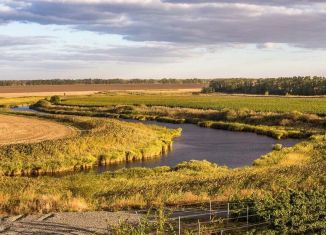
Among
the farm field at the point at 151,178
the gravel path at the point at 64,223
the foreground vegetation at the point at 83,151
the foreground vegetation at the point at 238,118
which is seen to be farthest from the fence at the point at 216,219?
the foreground vegetation at the point at 238,118

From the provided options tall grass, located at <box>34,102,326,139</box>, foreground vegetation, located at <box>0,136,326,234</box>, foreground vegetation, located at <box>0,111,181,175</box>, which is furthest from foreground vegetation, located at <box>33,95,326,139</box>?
foreground vegetation, located at <box>0,136,326,234</box>

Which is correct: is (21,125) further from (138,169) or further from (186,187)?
(186,187)

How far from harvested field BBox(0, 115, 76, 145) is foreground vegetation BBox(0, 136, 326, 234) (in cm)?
1912

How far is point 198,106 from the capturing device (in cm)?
10062

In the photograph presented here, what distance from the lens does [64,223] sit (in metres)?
17.9

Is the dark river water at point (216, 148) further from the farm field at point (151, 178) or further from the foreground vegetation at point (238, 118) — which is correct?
the foreground vegetation at point (238, 118)

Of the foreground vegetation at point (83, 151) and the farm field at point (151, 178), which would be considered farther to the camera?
the foreground vegetation at point (83, 151)

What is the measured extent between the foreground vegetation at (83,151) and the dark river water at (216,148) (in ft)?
4.47

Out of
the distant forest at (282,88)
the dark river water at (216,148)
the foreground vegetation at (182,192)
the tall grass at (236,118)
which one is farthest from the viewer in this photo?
the distant forest at (282,88)

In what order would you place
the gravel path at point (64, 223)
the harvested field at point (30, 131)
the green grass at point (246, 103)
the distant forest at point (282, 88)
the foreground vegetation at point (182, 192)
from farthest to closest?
1. the distant forest at point (282, 88)
2. the green grass at point (246, 103)
3. the harvested field at point (30, 131)
4. the foreground vegetation at point (182, 192)
5. the gravel path at point (64, 223)

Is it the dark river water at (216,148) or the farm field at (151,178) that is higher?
the farm field at (151,178)

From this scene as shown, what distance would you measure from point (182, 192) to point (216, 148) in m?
27.1

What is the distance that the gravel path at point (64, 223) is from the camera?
55.8 feet

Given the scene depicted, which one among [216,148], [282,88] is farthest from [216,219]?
[282,88]
